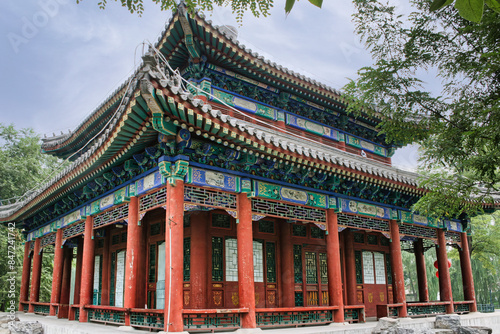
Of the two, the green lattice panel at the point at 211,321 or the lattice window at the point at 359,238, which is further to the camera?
the lattice window at the point at 359,238

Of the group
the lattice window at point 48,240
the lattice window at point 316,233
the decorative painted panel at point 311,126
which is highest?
the decorative painted panel at point 311,126

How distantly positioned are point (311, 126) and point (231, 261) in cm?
596

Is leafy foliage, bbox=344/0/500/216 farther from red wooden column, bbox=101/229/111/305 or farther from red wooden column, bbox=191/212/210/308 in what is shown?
red wooden column, bbox=101/229/111/305

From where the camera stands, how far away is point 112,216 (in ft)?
35.4

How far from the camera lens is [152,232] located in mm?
11250

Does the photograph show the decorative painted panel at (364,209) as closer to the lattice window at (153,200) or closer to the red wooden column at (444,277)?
the red wooden column at (444,277)

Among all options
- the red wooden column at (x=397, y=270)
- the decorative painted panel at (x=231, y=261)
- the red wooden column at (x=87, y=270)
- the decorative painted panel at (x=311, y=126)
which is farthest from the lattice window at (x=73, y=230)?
the red wooden column at (x=397, y=270)

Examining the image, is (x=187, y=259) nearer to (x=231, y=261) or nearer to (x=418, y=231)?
(x=231, y=261)

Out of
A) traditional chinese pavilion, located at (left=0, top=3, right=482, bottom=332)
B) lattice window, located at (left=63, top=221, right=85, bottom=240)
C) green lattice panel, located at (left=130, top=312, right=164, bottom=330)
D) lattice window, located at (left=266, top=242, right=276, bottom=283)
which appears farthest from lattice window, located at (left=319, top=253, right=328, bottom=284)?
lattice window, located at (left=63, top=221, right=85, bottom=240)

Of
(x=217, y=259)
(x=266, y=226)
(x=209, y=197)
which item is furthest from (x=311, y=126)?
(x=209, y=197)

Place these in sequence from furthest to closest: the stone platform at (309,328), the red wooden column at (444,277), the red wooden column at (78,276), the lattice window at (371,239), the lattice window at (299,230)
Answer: the red wooden column at (78,276)
the lattice window at (371,239)
the red wooden column at (444,277)
the lattice window at (299,230)
the stone platform at (309,328)

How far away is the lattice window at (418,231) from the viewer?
13.2m

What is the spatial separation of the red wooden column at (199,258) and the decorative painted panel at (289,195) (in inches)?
62.5

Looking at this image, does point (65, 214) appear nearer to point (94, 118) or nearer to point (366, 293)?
point (94, 118)
